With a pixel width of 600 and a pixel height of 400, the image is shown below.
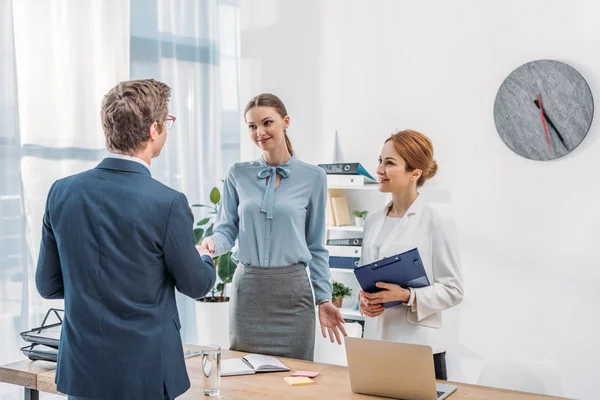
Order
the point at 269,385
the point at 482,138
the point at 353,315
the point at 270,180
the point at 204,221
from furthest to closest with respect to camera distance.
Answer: the point at 204,221
the point at 353,315
the point at 482,138
the point at 270,180
the point at 269,385

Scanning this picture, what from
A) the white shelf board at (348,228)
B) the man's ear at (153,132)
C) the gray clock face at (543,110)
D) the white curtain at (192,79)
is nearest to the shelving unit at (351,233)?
the white shelf board at (348,228)

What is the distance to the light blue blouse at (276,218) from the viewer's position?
2688 mm

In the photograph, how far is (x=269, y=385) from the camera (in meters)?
2.05

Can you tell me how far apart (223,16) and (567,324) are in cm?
303

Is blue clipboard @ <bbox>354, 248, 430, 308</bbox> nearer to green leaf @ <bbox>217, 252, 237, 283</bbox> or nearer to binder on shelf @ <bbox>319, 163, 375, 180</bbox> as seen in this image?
binder on shelf @ <bbox>319, 163, 375, 180</bbox>

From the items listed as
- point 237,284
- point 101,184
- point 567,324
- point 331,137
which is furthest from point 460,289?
point 331,137

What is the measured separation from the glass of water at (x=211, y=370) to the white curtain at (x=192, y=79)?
8.21 feet

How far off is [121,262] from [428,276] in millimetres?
1079

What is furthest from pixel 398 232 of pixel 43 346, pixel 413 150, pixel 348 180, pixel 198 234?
pixel 198 234

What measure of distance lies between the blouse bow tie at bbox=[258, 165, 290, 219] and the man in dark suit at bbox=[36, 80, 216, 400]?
972mm

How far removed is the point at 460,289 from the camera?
2.22 m

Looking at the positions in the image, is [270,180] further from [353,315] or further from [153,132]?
[353,315]

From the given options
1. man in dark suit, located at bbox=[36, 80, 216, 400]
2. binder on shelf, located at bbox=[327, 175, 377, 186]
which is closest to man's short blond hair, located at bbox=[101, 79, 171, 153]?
man in dark suit, located at bbox=[36, 80, 216, 400]

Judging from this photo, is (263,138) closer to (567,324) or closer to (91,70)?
(91,70)
